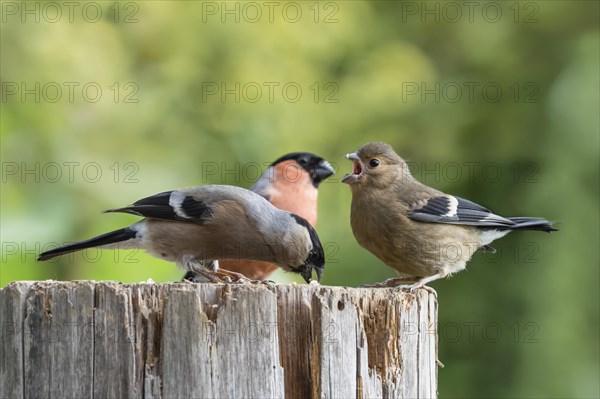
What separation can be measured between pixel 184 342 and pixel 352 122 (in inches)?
195

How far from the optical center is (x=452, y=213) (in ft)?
18.1

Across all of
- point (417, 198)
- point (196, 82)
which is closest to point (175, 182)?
point (196, 82)

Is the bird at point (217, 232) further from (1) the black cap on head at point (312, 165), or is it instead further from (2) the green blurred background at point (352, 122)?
(1) the black cap on head at point (312, 165)

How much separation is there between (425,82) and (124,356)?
18.1 feet

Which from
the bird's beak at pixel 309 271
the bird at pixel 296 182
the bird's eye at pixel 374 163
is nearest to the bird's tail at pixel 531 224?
the bird's eye at pixel 374 163

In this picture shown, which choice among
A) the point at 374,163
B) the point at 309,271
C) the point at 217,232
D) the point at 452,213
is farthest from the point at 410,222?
the point at 217,232

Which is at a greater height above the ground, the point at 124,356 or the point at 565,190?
the point at 565,190

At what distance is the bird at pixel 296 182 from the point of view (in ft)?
21.9

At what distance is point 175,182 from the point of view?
671 cm

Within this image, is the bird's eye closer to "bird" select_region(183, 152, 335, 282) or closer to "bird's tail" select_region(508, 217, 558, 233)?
"bird's tail" select_region(508, 217, 558, 233)

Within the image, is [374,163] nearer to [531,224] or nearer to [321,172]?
[531,224]

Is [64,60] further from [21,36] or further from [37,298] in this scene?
[37,298]

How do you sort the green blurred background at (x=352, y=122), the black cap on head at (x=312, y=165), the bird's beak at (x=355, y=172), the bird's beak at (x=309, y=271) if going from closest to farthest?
the bird's beak at (x=309, y=271), the bird's beak at (x=355, y=172), the green blurred background at (x=352, y=122), the black cap on head at (x=312, y=165)

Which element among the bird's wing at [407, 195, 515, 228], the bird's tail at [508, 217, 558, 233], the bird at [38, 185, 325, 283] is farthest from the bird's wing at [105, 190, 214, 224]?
the bird's tail at [508, 217, 558, 233]
